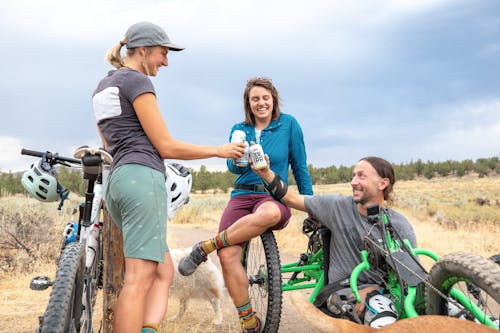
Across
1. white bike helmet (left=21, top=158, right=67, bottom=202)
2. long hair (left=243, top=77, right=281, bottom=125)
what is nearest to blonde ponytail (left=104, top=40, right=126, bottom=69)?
white bike helmet (left=21, top=158, right=67, bottom=202)

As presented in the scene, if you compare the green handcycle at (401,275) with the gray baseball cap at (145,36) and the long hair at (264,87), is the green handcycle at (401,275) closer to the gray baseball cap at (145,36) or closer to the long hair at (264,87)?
the long hair at (264,87)

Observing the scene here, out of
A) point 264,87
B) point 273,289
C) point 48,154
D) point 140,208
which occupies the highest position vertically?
point 264,87

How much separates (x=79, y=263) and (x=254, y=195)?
5.94ft

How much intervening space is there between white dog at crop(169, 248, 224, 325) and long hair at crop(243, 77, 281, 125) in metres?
1.69

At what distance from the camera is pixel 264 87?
4352 millimetres

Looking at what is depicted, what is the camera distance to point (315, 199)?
3.85 m

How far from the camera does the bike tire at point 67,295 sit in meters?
2.34

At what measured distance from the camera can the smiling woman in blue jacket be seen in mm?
4074

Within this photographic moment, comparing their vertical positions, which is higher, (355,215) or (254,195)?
(254,195)

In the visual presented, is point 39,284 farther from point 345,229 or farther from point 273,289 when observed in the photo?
point 345,229

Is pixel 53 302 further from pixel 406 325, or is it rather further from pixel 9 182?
pixel 9 182

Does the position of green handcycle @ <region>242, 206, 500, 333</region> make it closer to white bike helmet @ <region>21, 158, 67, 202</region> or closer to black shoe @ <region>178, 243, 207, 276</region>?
black shoe @ <region>178, 243, 207, 276</region>

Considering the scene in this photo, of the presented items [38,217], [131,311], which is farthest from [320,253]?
[38,217]

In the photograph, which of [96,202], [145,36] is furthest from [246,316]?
[145,36]
